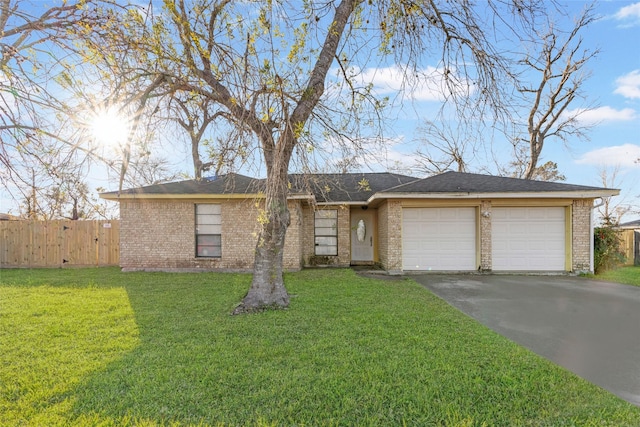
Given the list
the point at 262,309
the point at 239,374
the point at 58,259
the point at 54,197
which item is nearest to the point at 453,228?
the point at 262,309

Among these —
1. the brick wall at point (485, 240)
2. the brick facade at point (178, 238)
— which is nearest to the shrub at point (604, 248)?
the brick wall at point (485, 240)

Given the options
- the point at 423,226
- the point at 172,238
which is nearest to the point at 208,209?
the point at 172,238

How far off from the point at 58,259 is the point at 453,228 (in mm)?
14850

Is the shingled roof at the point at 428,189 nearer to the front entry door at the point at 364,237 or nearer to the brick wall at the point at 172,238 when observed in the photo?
the brick wall at the point at 172,238

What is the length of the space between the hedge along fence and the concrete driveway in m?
12.0

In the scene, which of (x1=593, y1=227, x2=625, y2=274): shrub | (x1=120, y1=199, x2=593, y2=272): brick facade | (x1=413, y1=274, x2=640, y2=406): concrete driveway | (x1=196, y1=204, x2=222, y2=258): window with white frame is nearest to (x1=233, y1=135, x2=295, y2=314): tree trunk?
(x1=413, y1=274, x2=640, y2=406): concrete driveway

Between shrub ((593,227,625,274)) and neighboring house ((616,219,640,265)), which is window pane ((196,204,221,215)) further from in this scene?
neighboring house ((616,219,640,265))

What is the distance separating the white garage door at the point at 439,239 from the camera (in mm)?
10773

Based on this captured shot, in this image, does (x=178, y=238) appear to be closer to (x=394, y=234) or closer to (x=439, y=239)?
(x=394, y=234)

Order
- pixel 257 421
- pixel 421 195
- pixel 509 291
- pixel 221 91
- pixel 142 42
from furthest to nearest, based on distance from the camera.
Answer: pixel 421 195, pixel 509 291, pixel 221 91, pixel 142 42, pixel 257 421

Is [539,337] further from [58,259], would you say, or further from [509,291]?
[58,259]

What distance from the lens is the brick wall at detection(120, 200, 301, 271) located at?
11.2 m

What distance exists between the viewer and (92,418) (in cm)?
259

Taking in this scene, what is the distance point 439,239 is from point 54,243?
14.5 m
